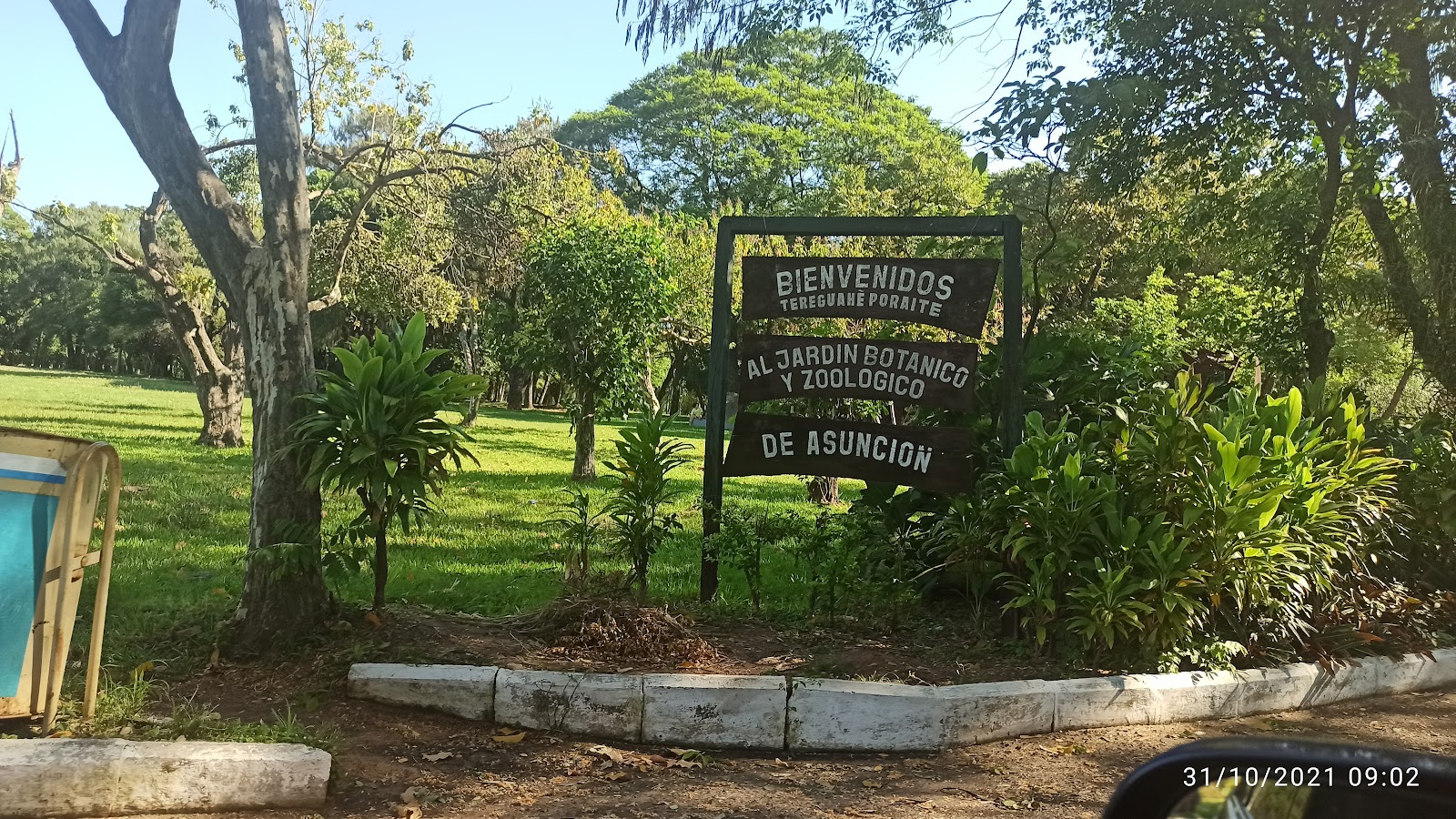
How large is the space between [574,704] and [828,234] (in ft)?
11.7

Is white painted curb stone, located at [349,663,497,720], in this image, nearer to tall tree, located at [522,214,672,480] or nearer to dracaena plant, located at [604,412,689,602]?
dracaena plant, located at [604,412,689,602]

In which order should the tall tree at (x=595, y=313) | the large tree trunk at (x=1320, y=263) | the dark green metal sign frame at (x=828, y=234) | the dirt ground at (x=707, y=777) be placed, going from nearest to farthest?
the dirt ground at (x=707, y=777), the dark green metal sign frame at (x=828, y=234), the large tree trunk at (x=1320, y=263), the tall tree at (x=595, y=313)

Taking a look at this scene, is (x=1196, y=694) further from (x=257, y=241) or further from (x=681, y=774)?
(x=257, y=241)

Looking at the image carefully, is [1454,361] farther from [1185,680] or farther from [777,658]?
[777,658]

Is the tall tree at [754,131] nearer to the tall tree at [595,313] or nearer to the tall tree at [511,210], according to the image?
the tall tree at [511,210]

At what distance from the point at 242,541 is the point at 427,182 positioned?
6386 mm

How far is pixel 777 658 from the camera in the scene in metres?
5.21

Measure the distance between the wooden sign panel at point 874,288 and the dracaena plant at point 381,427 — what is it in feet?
7.57

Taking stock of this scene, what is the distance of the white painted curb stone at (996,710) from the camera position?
14.5ft

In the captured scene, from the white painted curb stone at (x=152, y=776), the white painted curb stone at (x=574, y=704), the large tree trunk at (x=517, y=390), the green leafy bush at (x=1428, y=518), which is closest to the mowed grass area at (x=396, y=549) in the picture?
the white painted curb stone at (x=152, y=776)

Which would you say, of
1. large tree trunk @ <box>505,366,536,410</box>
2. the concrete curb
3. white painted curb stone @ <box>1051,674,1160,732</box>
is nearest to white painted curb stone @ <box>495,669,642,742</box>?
the concrete curb

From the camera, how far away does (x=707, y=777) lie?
13.2ft

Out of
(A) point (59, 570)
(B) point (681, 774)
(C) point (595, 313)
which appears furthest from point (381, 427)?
(C) point (595, 313)

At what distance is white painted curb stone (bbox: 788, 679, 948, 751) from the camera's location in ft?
14.4
